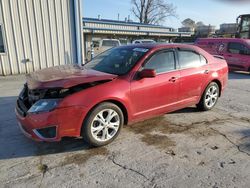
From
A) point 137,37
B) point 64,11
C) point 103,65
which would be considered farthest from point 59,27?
point 137,37

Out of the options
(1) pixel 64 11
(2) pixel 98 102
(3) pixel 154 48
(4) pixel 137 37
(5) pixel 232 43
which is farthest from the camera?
(4) pixel 137 37

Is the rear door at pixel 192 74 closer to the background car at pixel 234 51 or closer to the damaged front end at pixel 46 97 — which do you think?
the damaged front end at pixel 46 97

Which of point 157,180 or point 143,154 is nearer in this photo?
point 157,180

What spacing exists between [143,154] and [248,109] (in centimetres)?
353

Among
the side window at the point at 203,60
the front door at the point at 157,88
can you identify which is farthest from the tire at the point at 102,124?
the side window at the point at 203,60

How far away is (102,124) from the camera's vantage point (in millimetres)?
3520

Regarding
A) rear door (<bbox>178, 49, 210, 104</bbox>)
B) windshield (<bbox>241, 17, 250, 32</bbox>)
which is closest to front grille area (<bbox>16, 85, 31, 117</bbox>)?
rear door (<bbox>178, 49, 210, 104</bbox>)

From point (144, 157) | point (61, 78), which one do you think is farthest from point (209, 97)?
point (61, 78)

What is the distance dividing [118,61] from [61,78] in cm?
122

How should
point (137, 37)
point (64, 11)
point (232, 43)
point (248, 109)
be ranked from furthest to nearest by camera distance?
point (137, 37), point (232, 43), point (64, 11), point (248, 109)

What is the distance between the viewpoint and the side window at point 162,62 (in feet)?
13.3

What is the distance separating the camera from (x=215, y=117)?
4941mm

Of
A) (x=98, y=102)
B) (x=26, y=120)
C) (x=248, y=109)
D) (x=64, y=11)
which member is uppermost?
(x=64, y=11)

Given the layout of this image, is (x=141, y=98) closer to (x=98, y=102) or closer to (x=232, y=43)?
(x=98, y=102)
